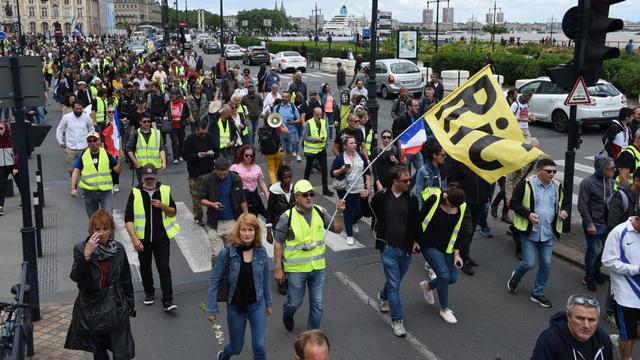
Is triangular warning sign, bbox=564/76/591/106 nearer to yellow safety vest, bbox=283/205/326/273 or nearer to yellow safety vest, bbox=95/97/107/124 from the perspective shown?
yellow safety vest, bbox=283/205/326/273

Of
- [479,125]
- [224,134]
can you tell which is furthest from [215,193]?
[224,134]

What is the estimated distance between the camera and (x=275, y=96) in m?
16.3

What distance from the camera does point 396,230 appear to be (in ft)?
21.6

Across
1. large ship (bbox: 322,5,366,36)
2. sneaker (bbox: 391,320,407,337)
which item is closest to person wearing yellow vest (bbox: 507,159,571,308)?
sneaker (bbox: 391,320,407,337)

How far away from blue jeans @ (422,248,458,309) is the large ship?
11934cm

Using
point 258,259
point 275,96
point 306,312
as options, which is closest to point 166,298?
Answer: point 306,312

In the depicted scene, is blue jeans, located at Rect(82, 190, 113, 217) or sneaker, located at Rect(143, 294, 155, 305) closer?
sneaker, located at Rect(143, 294, 155, 305)

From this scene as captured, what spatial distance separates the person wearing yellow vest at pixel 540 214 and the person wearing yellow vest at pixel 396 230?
1.41 meters

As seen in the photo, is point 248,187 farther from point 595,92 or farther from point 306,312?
point 595,92

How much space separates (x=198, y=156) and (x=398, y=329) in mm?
5035

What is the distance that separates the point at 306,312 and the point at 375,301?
864 mm

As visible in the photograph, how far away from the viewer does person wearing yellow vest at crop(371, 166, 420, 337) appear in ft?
21.6

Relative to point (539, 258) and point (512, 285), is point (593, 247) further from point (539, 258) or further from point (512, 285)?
point (512, 285)

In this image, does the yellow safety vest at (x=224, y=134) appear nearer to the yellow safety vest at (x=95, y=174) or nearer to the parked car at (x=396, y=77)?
the yellow safety vest at (x=95, y=174)
